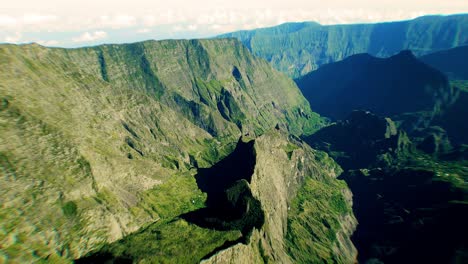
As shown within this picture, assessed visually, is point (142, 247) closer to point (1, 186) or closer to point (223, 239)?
point (223, 239)

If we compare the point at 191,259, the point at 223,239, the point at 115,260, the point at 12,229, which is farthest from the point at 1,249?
the point at 223,239

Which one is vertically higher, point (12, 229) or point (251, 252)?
point (12, 229)

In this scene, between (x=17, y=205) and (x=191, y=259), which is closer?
(x=191, y=259)

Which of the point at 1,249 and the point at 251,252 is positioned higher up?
the point at 1,249

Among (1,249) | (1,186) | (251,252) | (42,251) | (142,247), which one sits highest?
(1,186)

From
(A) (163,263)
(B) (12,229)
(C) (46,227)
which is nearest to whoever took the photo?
(A) (163,263)

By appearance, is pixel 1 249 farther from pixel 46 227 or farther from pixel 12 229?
pixel 46 227

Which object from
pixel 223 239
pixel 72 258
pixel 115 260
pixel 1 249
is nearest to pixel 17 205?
pixel 1 249

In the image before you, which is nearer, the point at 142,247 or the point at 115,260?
the point at 115,260

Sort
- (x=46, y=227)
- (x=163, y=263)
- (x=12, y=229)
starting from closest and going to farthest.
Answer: (x=163, y=263)
(x=12, y=229)
(x=46, y=227)
